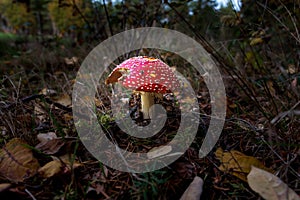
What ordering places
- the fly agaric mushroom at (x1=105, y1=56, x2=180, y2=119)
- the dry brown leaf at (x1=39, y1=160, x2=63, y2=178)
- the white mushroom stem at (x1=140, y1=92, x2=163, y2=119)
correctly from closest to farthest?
the dry brown leaf at (x1=39, y1=160, x2=63, y2=178) < the fly agaric mushroom at (x1=105, y1=56, x2=180, y2=119) < the white mushroom stem at (x1=140, y1=92, x2=163, y2=119)

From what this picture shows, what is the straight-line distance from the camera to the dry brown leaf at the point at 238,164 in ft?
3.43

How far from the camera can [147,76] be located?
138 centimetres

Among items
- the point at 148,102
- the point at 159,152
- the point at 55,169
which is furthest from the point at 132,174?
the point at 148,102

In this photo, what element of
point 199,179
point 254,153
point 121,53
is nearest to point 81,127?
point 199,179

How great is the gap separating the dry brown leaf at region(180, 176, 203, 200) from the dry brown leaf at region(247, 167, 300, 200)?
0.18 meters

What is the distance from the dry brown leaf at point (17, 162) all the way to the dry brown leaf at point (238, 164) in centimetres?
77

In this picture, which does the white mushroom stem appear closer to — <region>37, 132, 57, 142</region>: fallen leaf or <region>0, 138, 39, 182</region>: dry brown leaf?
<region>37, 132, 57, 142</region>: fallen leaf

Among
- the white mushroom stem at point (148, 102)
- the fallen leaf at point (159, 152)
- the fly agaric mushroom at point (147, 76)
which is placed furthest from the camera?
the white mushroom stem at point (148, 102)

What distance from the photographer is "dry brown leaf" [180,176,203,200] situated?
0.94 meters

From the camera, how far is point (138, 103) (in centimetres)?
181

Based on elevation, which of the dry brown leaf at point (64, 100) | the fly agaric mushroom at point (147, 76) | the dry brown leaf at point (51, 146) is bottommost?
the dry brown leaf at point (51, 146)

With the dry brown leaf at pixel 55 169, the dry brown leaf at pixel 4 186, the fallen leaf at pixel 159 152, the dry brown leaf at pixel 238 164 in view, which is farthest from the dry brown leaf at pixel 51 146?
the dry brown leaf at pixel 238 164

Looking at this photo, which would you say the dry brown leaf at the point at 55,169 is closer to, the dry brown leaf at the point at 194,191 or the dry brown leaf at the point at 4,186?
the dry brown leaf at the point at 4,186

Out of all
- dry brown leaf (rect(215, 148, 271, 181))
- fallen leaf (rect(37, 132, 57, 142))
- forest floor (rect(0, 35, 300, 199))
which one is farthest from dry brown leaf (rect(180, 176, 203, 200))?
fallen leaf (rect(37, 132, 57, 142))
